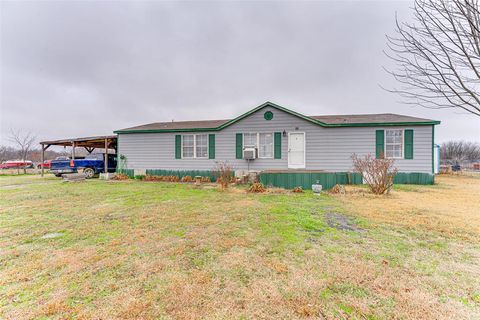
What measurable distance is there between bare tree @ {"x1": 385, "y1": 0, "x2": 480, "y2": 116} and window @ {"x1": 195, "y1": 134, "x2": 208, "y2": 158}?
934 cm

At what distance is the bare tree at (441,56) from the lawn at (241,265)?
2330 mm

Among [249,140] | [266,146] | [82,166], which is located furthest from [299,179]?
[82,166]

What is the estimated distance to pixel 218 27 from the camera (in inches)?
511

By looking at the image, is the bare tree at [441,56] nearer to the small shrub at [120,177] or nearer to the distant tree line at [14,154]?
the small shrub at [120,177]

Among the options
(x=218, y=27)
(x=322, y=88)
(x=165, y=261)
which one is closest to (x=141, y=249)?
(x=165, y=261)

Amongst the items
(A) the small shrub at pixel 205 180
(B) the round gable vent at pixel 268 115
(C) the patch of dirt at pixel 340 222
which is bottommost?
(C) the patch of dirt at pixel 340 222

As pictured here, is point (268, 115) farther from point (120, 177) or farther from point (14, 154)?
point (14, 154)

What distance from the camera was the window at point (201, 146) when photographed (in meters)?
11.7

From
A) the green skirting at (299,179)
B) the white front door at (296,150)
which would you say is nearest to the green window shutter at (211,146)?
the green skirting at (299,179)

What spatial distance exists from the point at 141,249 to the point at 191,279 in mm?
1160

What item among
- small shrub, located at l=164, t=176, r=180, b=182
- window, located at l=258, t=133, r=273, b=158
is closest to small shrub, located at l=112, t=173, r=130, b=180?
small shrub, located at l=164, t=176, r=180, b=182

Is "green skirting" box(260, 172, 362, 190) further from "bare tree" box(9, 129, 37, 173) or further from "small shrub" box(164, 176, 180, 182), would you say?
"bare tree" box(9, 129, 37, 173)

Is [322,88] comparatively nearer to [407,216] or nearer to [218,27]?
[218,27]

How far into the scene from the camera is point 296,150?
1055 cm
